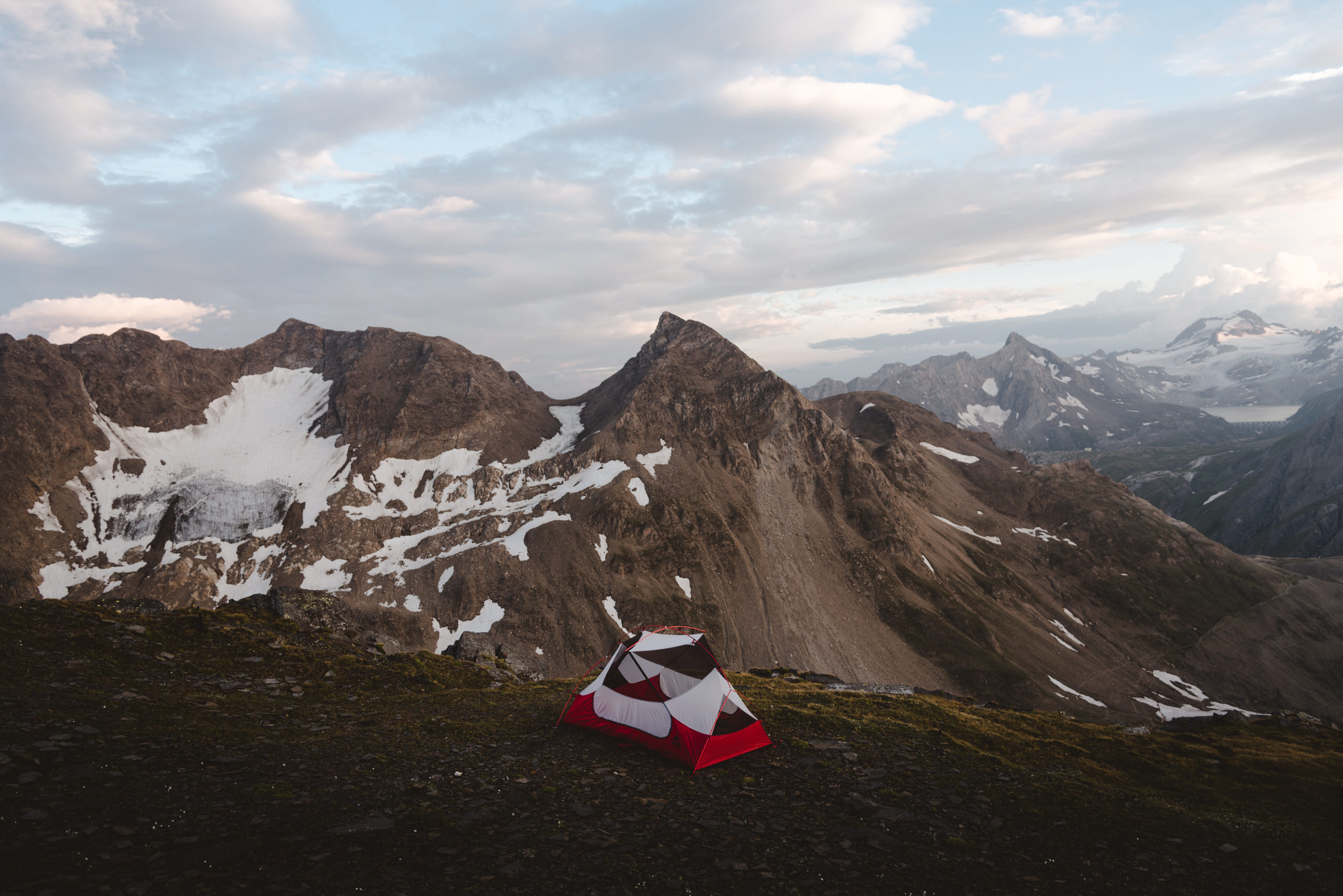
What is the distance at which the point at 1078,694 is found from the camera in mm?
123188

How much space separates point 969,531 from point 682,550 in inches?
3762

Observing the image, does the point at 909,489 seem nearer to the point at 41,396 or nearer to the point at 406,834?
the point at 406,834

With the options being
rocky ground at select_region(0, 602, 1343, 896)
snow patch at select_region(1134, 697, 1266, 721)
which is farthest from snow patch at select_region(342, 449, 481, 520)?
snow patch at select_region(1134, 697, 1266, 721)

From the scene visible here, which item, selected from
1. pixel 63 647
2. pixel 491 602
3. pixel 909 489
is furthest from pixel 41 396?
pixel 909 489

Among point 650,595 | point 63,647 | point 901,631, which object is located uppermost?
point 63,647

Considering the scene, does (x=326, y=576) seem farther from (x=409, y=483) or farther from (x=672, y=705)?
(x=672, y=705)

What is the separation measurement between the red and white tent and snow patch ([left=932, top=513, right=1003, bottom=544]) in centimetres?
17798

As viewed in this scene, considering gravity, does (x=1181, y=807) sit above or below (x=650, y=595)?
above

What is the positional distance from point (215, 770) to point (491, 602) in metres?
125

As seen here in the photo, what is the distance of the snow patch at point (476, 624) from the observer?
4926 inches

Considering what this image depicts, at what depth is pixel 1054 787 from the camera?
20.3m

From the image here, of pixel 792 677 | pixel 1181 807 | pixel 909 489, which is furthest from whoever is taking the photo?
pixel 909 489

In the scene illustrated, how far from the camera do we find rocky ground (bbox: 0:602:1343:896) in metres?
12.1

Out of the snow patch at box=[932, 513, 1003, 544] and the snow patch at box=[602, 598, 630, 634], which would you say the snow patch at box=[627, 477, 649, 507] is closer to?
the snow patch at box=[602, 598, 630, 634]
